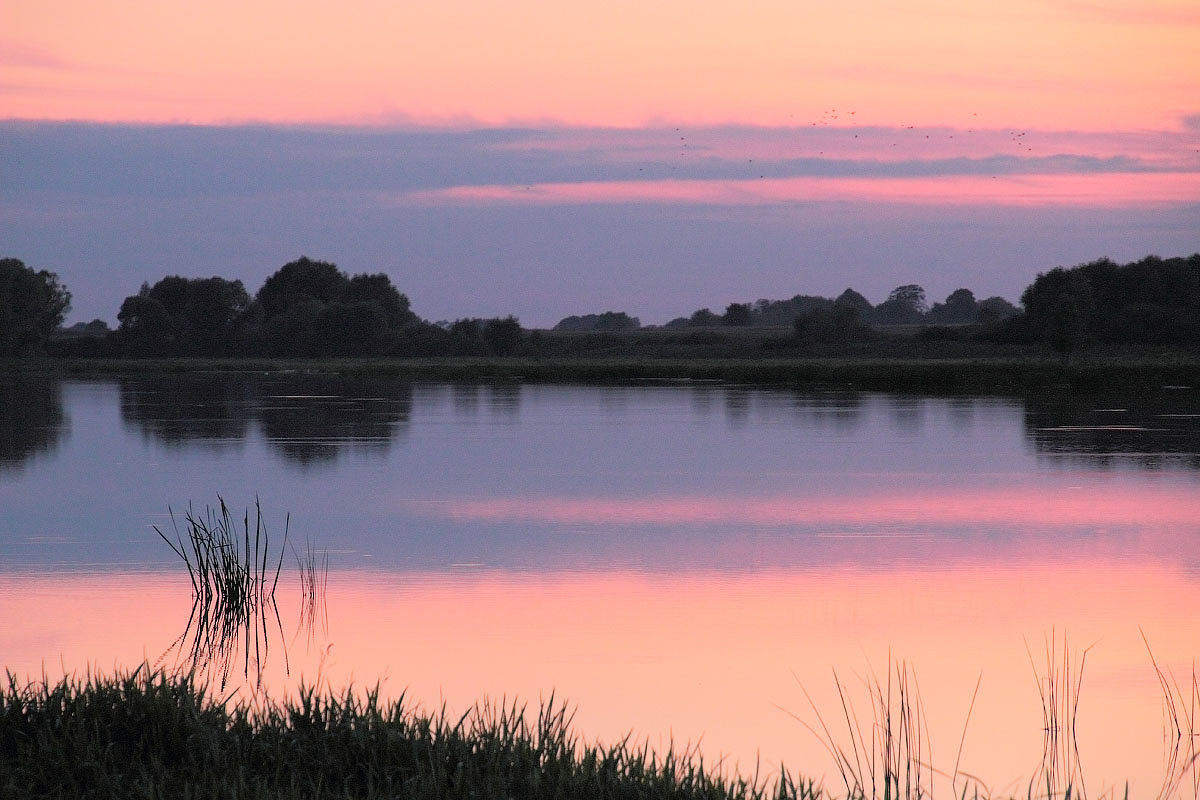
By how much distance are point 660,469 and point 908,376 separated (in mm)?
38630

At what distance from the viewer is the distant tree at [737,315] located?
15438 cm

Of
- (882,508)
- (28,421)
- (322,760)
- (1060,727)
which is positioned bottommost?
(28,421)

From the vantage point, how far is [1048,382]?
59469 mm

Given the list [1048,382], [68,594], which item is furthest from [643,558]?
[1048,382]

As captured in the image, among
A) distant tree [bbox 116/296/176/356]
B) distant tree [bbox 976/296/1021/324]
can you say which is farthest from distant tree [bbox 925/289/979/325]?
distant tree [bbox 116/296/176/356]

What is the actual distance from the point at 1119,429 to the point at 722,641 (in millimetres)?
25446

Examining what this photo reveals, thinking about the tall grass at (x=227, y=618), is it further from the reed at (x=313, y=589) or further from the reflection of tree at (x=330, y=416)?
the reflection of tree at (x=330, y=416)

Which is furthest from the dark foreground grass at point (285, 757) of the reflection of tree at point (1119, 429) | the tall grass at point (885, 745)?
the reflection of tree at point (1119, 429)

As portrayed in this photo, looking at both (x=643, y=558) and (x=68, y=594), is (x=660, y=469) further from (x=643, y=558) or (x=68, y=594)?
(x=68, y=594)

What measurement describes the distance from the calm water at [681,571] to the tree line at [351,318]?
179ft

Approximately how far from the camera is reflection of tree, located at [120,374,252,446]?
3262cm

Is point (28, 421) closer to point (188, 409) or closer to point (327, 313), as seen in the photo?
point (188, 409)

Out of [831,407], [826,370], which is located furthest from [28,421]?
[826,370]

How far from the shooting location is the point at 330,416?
130ft
